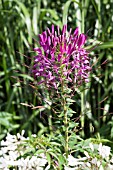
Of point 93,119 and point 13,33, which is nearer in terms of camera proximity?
point 93,119

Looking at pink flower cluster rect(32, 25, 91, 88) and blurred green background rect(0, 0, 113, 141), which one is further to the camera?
blurred green background rect(0, 0, 113, 141)

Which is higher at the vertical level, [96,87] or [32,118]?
[96,87]

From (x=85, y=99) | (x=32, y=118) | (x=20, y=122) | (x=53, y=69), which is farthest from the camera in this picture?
(x=20, y=122)

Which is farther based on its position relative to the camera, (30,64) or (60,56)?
(30,64)

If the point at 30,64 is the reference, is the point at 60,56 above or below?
above

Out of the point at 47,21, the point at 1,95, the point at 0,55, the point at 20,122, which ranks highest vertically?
the point at 47,21

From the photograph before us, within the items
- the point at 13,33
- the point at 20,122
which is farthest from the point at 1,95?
the point at 13,33

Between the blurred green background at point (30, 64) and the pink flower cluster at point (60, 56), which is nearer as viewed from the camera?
the pink flower cluster at point (60, 56)

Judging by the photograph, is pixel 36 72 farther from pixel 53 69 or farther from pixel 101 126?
pixel 101 126
